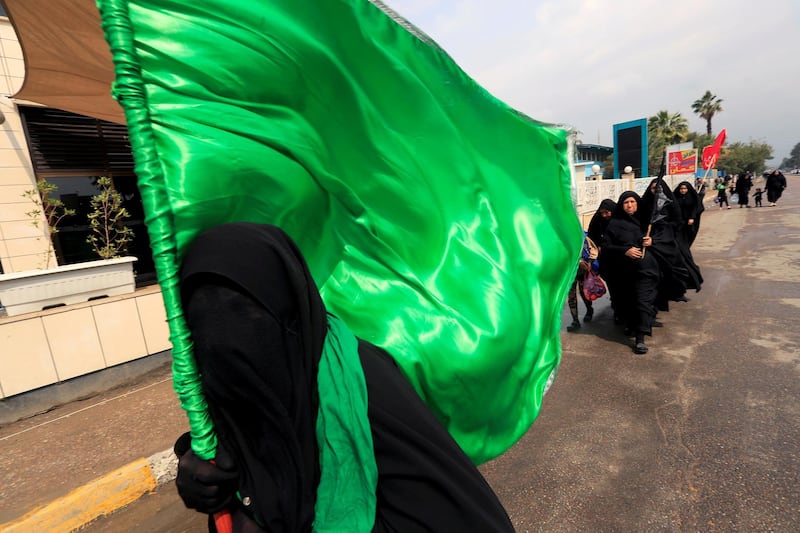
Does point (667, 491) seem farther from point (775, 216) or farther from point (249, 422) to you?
point (775, 216)

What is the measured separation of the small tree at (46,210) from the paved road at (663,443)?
11.7 feet

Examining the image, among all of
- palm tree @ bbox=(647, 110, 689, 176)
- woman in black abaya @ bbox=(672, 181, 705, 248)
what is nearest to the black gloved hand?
woman in black abaya @ bbox=(672, 181, 705, 248)

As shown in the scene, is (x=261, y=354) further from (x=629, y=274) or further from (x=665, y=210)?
(x=665, y=210)

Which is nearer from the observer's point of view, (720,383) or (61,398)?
(720,383)

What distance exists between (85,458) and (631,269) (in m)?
5.41

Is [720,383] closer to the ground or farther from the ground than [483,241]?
closer to the ground

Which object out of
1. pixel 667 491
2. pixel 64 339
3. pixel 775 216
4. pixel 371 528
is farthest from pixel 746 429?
pixel 775 216

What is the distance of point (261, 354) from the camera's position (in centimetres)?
85

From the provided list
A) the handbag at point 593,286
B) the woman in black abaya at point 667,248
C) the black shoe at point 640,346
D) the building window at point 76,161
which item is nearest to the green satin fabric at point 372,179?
the black shoe at point 640,346

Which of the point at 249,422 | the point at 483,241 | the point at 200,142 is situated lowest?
the point at 249,422

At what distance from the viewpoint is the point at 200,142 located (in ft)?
3.04

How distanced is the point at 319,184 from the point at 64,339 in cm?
396

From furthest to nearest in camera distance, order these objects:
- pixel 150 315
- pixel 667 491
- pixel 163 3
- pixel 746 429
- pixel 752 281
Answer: pixel 752 281, pixel 150 315, pixel 746 429, pixel 667 491, pixel 163 3

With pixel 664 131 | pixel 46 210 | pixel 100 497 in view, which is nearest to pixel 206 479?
pixel 100 497
